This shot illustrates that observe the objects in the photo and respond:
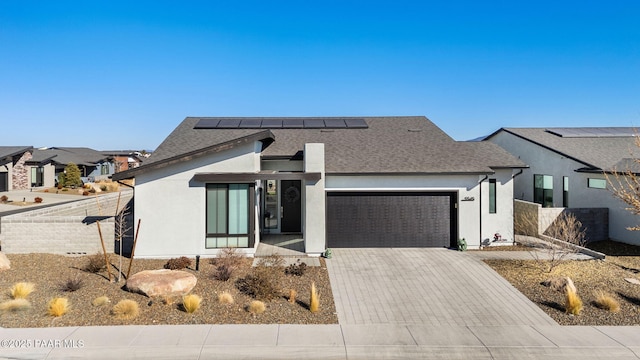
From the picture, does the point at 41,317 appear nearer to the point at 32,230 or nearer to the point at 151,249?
the point at 151,249

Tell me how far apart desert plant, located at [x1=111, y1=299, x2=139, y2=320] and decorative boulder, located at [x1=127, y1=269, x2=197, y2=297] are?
943 mm

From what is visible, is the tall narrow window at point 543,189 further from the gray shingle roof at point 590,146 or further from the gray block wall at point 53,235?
the gray block wall at point 53,235

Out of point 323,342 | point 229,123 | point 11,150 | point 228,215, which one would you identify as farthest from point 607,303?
point 11,150

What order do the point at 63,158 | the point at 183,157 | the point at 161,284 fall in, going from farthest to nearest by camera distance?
1. the point at 63,158
2. the point at 183,157
3. the point at 161,284

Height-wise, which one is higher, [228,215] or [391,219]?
[228,215]

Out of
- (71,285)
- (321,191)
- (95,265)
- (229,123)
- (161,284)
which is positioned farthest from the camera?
(229,123)

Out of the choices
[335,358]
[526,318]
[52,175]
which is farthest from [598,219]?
[52,175]

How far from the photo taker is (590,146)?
19812 mm

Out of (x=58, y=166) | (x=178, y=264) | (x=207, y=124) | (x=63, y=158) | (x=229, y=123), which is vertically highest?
(x=229, y=123)

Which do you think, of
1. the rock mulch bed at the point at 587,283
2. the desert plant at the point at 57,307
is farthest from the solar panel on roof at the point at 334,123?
the desert plant at the point at 57,307

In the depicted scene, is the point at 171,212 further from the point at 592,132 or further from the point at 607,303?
the point at 592,132

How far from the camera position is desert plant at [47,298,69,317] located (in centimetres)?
835

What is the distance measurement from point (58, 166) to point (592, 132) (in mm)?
57107

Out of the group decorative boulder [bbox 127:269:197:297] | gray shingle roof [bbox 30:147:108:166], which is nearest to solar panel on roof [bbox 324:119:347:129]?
decorative boulder [bbox 127:269:197:297]
